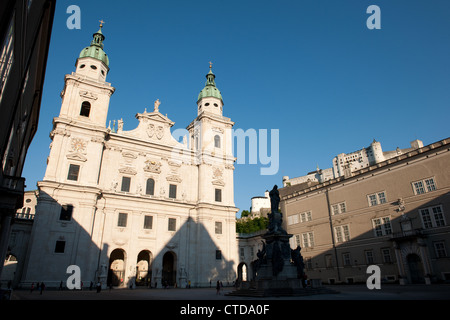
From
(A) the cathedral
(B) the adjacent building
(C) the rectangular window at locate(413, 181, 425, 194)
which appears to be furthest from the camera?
(A) the cathedral

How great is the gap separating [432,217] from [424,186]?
2.93 m

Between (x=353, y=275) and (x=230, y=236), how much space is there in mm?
15653

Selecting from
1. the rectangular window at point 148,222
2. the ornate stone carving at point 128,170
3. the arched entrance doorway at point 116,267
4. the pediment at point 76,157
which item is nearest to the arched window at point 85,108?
the pediment at point 76,157

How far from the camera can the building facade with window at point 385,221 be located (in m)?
27.1

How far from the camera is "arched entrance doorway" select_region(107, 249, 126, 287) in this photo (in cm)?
3450

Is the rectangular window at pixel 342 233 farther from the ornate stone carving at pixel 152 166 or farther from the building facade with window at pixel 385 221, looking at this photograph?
the ornate stone carving at pixel 152 166

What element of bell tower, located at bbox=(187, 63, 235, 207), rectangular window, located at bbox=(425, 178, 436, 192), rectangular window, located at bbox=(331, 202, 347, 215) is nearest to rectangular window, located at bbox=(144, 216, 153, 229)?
bell tower, located at bbox=(187, 63, 235, 207)

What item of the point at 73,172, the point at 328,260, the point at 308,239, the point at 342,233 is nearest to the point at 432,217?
the point at 342,233

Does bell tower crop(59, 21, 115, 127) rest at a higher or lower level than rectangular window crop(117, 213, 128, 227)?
higher

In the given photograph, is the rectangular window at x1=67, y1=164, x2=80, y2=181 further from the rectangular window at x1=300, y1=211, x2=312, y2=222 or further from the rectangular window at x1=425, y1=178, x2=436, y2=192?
the rectangular window at x1=425, y1=178, x2=436, y2=192

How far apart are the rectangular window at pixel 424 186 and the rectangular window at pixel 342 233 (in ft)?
28.0

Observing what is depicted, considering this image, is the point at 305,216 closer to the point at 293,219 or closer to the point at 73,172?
the point at 293,219

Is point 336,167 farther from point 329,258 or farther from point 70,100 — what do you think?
point 70,100

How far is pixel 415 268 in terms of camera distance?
91.6 ft
